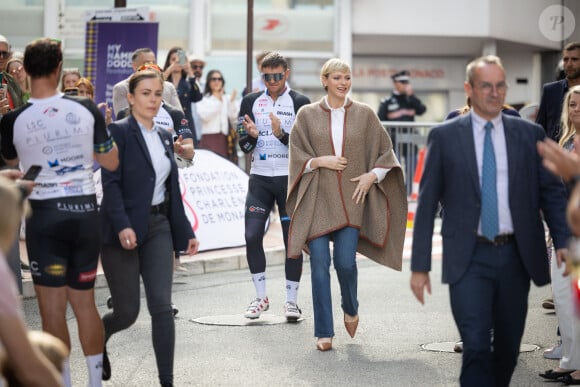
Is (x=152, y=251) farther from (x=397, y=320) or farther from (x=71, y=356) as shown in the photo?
(x=397, y=320)

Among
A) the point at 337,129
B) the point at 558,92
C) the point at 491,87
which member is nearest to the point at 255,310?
the point at 337,129

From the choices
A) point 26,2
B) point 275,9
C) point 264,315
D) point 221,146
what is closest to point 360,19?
point 275,9

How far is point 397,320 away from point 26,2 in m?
18.3

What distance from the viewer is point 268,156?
34.4ft

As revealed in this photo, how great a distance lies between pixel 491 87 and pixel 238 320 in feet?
15.7

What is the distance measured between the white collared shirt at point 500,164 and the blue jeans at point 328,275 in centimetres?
293

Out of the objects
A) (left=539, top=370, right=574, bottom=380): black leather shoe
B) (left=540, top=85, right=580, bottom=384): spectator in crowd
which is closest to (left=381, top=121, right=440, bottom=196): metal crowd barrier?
(left=540, top=85, right=580, bottom=384): spectator in crowd

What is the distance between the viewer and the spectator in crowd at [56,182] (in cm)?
680

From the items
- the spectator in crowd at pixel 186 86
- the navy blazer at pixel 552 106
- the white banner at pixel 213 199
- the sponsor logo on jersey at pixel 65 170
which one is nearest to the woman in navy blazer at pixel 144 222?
the sponsor logo on jersey at pixel 65 170

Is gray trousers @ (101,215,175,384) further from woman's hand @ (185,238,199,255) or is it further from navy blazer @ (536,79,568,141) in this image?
navy blazer @ (536,79,568,141)

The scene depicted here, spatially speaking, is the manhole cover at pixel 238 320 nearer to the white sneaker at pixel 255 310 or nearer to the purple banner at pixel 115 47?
the white sneaker at pixel 255 310

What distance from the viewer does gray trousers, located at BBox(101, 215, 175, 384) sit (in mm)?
7176

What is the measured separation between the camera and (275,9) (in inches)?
1102

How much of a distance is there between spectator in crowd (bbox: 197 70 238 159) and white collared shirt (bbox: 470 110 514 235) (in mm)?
12104
